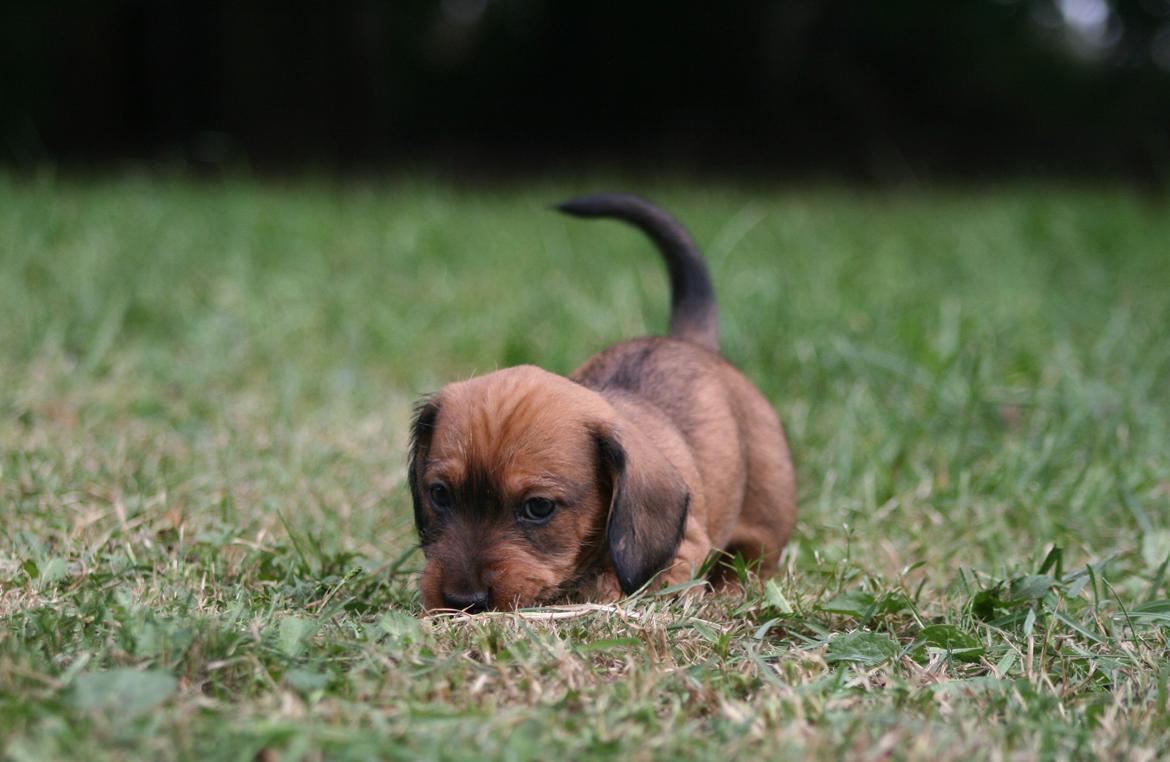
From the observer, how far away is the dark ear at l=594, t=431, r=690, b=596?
115 inches

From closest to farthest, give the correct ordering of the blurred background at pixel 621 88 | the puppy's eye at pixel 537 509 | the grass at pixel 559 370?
the grass at pixel 559 370 → the puppy's eye at pixel 537 509 → the blurred background at pixel 621 88

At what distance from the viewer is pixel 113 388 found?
4820 mm

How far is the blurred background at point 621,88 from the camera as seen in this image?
14.5 meters

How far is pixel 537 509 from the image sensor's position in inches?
113

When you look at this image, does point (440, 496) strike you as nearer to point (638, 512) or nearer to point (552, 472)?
point (552, 472)

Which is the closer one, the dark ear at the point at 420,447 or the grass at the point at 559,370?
the grass at the point at 559,370

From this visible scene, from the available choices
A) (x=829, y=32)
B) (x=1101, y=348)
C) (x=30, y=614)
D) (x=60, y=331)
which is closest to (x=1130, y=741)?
(x=30, y=614)

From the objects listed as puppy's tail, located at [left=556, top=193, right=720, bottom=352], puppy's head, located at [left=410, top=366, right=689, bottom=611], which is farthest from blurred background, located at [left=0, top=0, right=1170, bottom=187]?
puppy's head, located at [left=410, top=366, right=689, bottom=611]

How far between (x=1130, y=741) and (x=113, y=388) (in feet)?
12.7

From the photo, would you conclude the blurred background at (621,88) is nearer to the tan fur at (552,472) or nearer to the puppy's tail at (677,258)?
the puppy's tail at (677,258)

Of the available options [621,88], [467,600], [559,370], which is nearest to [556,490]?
[467,600]

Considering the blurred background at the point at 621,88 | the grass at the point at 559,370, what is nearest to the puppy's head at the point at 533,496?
the grass at the point at 559,370

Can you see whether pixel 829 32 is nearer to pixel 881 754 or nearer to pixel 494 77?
pixel 494 77

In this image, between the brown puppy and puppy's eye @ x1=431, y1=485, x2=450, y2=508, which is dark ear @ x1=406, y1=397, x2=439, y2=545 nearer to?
the brown puppy
